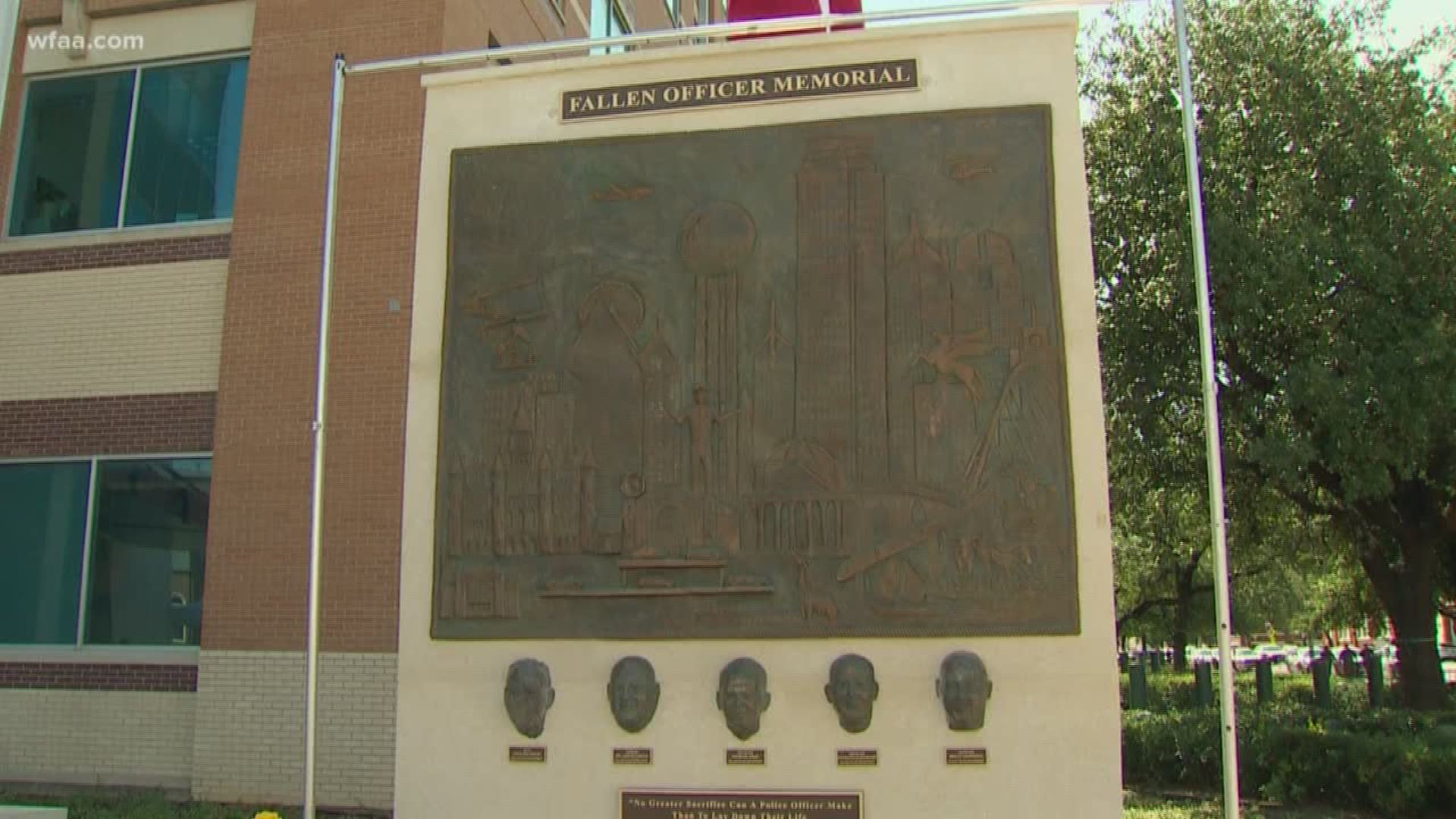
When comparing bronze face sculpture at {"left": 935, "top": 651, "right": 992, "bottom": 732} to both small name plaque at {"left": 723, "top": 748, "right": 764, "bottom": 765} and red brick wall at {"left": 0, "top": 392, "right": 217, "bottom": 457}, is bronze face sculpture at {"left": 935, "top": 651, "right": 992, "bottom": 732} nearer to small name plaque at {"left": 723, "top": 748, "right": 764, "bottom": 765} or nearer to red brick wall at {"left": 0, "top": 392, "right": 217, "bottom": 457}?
small name plaque at {"left": 723, "top": 748, "right": 764, "bottom": 765}

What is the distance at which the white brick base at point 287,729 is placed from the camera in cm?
1137

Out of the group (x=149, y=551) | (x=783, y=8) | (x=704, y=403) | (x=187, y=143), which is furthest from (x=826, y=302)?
(x=187, y=143)

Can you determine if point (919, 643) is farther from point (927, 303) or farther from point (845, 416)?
point (927, 303)

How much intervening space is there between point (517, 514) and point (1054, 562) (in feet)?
9.48

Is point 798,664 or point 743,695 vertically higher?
point 798,664

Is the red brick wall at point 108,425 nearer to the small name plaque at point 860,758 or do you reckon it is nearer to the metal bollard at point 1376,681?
the small name plaque at point 860,758

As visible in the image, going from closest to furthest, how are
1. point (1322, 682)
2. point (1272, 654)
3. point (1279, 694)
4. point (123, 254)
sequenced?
point (123, 254) → point (1322, 682) → point (1279, 694) → point (1272, 654)

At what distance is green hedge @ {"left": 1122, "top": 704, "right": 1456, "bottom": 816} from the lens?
11.6 meters

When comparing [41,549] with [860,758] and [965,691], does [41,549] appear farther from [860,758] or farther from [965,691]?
[965,691]

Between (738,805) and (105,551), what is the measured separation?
973 centimetres

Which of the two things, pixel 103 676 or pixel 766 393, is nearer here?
pixel 766 393

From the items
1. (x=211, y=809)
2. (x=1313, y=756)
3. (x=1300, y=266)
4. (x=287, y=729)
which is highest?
(x=1300, y=266)

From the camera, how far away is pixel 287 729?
1165 centimetres

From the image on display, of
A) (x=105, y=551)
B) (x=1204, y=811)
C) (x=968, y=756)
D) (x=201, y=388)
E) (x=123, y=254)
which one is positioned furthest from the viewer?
(x=123, y=254)
